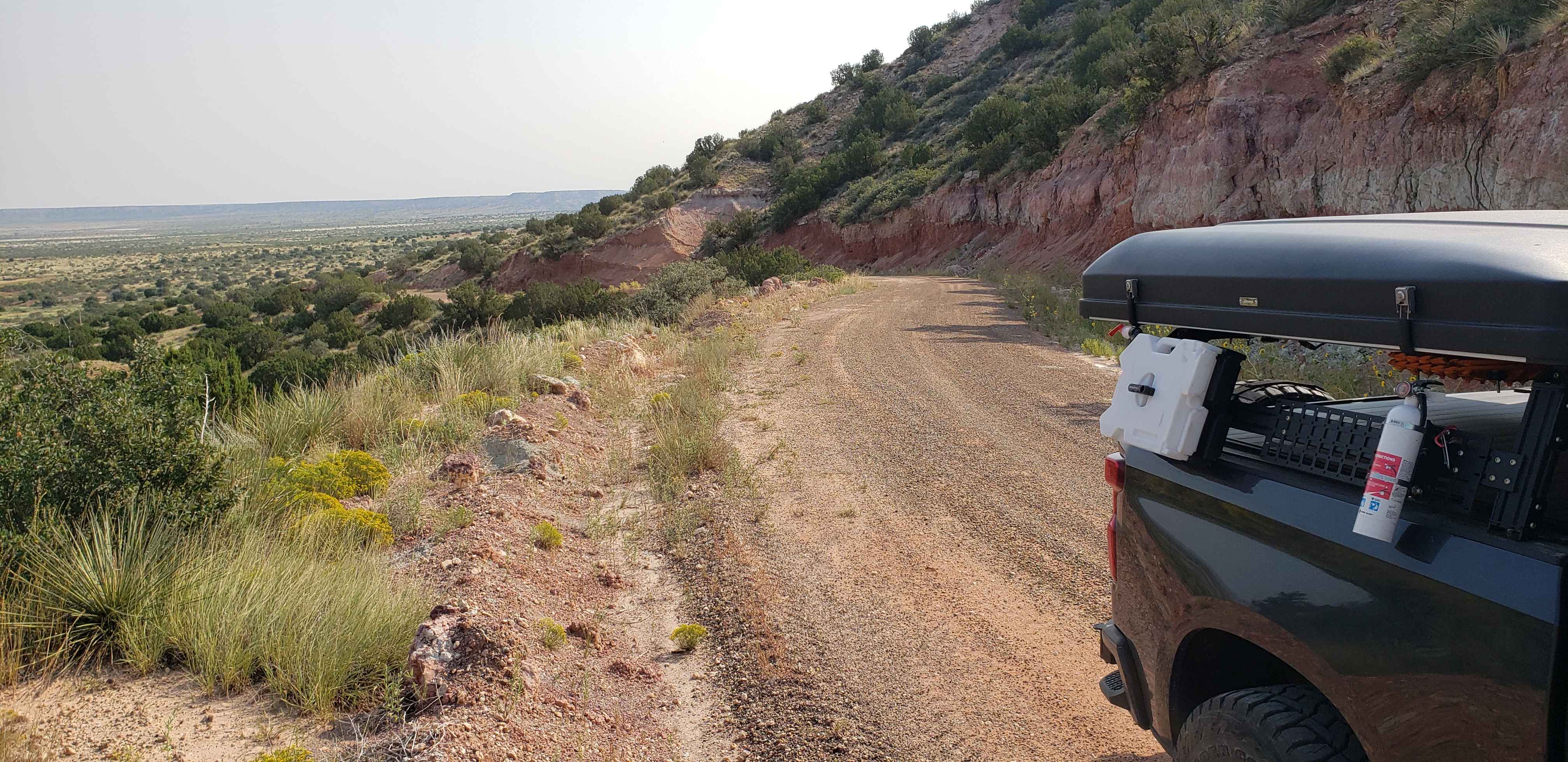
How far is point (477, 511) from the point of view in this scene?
6359mm

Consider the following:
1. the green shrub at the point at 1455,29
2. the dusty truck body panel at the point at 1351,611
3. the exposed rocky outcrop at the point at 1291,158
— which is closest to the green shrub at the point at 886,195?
the exposed rocky outcrop at the point at 1291,158

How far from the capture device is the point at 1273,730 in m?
2.19

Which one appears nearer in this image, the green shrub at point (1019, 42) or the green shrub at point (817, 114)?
the green shrub at point (1019, 42)

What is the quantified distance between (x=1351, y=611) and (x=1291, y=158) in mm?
20300

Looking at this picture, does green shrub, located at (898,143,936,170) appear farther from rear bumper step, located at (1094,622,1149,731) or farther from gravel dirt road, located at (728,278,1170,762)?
rear bumper step, located at (1094,622,1149,731)

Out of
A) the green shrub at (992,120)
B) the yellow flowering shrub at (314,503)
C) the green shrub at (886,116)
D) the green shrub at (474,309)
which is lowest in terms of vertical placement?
the green shrub at (474,309)

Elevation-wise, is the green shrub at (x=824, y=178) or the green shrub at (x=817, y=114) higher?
the green shrub at (x=817, y=114)

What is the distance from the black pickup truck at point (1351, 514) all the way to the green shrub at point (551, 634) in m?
2.86

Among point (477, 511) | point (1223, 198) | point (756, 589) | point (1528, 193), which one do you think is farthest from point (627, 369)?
point (1223, 198)

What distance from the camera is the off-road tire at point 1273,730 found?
212 centimetres

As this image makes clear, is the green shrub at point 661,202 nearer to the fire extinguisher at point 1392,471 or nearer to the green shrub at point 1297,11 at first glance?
the green shrub at point 1297,11

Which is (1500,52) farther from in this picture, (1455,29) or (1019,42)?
(1019,42)

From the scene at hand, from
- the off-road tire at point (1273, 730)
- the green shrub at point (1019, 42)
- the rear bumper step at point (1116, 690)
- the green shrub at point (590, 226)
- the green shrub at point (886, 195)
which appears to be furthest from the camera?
the green shrub at point (1019, 42)

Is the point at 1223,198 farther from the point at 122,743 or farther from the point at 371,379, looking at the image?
the point at 122,743
